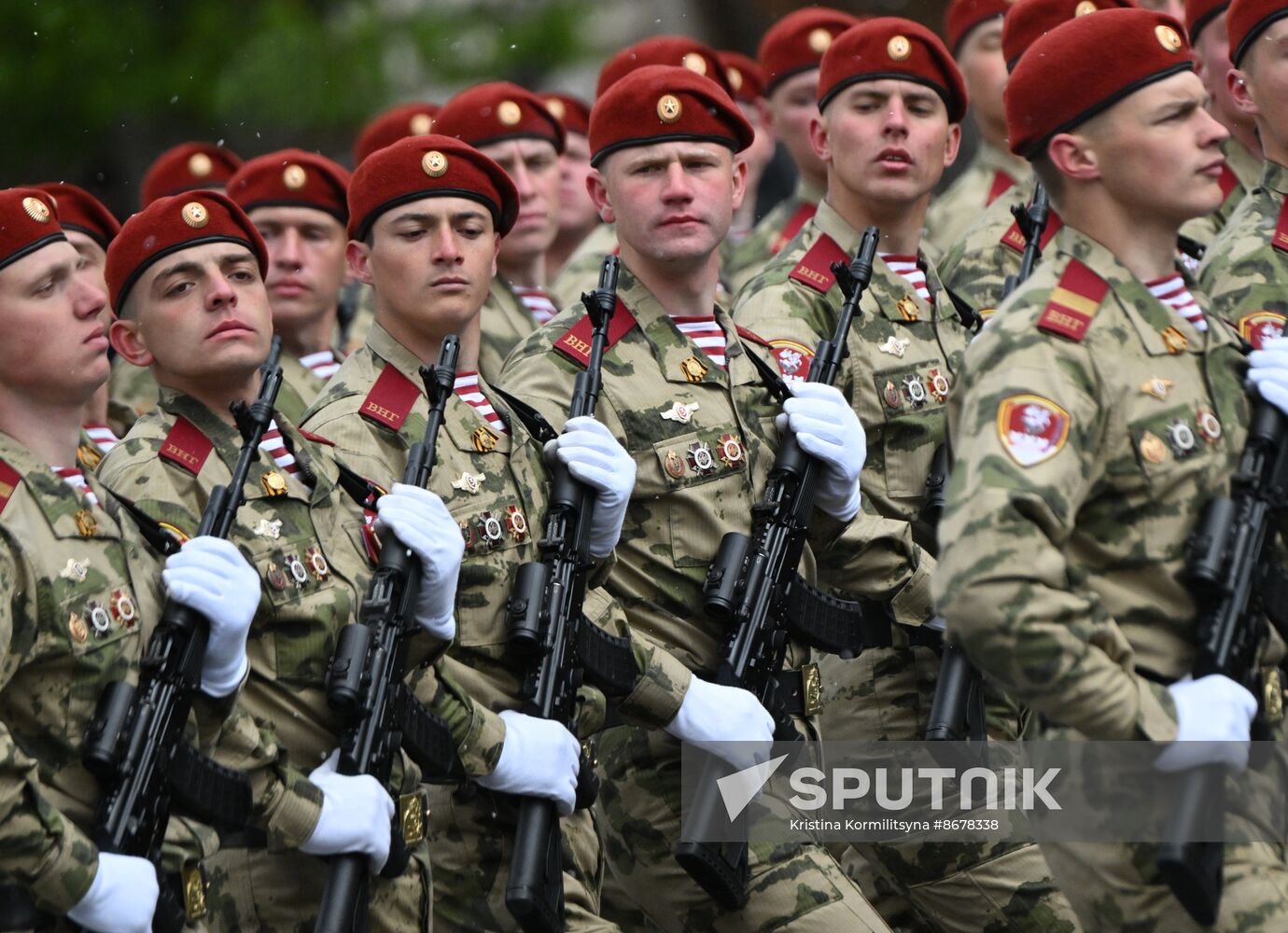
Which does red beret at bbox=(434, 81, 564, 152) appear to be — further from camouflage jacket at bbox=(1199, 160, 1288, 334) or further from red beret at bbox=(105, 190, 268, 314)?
camouflage jacket at bbox=(1199, 160, 1288, 334)

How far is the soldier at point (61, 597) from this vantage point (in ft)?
16.6

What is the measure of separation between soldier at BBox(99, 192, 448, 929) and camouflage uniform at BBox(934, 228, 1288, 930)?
163cm

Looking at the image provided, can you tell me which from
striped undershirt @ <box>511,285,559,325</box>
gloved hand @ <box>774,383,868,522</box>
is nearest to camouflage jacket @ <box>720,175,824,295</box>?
striped undershirt @ <box>511,285,559,325</box>

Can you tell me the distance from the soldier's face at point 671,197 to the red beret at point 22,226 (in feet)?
5.82

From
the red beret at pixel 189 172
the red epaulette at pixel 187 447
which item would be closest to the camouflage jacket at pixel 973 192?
the red beret at pixel 189 172

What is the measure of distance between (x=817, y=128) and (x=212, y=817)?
3.66 m

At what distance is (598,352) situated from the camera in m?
6.48

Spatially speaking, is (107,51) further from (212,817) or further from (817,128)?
(212,817)

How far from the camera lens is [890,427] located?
7.20 metres

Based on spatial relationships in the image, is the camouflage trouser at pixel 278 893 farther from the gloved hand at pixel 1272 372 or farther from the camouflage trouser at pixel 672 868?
the gloved hand at pixel 1272 372

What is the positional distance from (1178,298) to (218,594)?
7.51 feet

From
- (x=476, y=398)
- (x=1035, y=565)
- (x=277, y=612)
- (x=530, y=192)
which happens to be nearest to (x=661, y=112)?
(x=476, y=398)

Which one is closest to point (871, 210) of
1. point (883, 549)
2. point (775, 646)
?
point (883, 549)

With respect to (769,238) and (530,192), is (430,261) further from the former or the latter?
(769,238)
